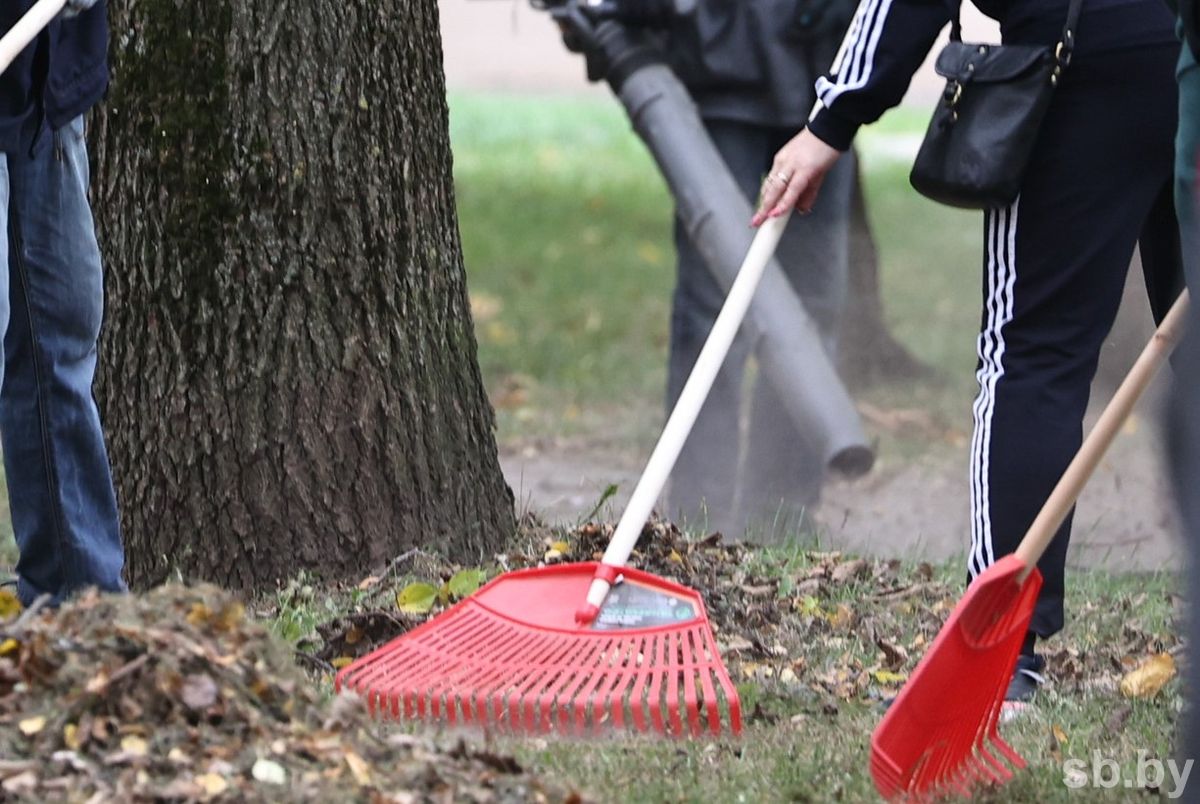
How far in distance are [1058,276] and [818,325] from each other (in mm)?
2406

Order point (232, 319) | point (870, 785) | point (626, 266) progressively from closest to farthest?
point (870, 785)
point (232, 319)
point (626, 266)

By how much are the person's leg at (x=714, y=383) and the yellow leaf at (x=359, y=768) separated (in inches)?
119

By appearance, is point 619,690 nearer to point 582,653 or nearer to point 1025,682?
point 582,653

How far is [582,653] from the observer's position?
10.1ft

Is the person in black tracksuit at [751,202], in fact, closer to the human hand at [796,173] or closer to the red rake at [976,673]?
the human hand at [796,173]

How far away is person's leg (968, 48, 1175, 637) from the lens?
3.14 metres

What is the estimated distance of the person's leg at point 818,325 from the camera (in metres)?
5.47

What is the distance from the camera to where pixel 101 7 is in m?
3.23

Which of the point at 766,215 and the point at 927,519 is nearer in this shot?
the point at 766,215

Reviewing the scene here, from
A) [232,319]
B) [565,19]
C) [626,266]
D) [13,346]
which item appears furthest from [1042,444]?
[626,266]

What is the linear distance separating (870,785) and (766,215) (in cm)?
114

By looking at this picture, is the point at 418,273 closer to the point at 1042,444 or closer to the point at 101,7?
the point at 101,7

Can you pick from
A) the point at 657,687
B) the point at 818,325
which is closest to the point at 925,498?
the point at 818,325

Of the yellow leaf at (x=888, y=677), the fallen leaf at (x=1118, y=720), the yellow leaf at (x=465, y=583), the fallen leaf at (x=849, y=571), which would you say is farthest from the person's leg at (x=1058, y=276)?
the yellow leaf at (x=465, y=583)
